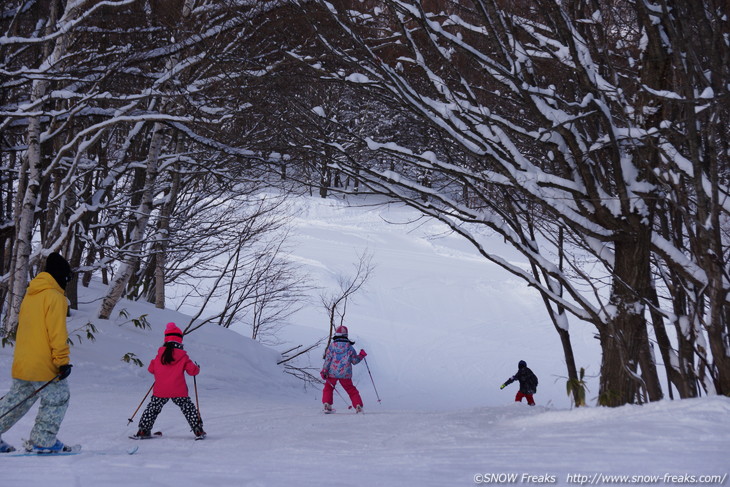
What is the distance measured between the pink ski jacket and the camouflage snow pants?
1.35m

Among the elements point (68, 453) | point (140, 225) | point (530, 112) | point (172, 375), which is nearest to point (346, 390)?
point (172, 375)

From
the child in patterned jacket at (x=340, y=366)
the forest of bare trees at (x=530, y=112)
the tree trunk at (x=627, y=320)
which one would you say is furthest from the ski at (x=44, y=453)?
the child in patterned jacket at (x=340, y=366)

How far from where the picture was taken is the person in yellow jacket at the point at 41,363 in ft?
16.8

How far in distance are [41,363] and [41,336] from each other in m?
0.21

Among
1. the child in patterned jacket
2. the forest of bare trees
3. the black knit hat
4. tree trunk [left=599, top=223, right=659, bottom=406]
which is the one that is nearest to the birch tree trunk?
the forest of bare trees

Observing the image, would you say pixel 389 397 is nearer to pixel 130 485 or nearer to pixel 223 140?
pixel 223 140

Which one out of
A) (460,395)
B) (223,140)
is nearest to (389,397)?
(460,395)

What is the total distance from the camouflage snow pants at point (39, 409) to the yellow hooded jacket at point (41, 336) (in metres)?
0.11

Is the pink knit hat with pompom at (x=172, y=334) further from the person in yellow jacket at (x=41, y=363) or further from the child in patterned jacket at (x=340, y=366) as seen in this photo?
the child in patterned jacket at (x=340, y=366)

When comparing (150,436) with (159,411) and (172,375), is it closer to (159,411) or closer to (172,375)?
(159,411)

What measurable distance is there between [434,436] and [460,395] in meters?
13.9

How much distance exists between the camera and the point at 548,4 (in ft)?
18.0

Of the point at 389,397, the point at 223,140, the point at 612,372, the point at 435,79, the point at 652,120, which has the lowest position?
the point at 389,397

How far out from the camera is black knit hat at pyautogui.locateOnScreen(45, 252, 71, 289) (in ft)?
17.4
